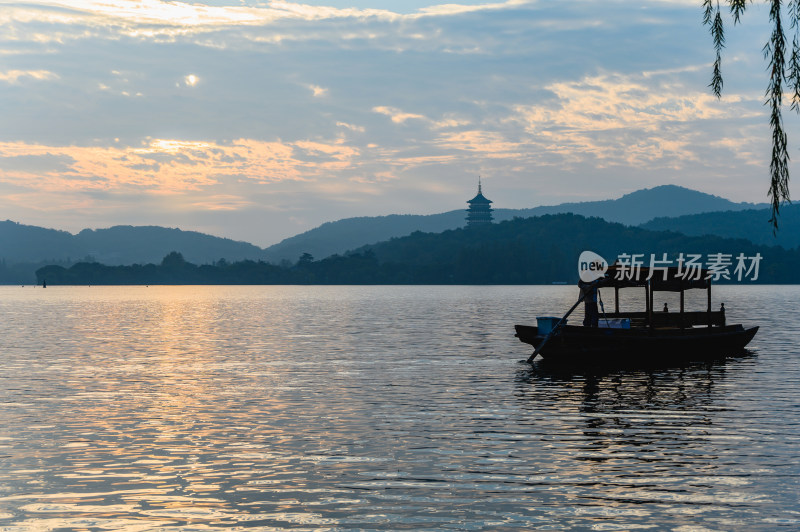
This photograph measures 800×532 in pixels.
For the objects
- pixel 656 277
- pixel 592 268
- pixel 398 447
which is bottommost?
pixel 398 447

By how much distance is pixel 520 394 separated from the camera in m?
31.5

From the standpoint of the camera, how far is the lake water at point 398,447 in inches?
595

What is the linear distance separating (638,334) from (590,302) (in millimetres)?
2597

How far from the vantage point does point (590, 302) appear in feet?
140

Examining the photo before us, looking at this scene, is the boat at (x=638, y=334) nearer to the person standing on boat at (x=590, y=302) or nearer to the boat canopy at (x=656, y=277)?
the boat canopy at (x=656, y=277)

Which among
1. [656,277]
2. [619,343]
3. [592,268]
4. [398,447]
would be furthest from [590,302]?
[398,447]

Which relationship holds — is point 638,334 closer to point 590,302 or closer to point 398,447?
point 590,302

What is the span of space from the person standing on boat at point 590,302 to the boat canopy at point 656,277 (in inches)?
18.2

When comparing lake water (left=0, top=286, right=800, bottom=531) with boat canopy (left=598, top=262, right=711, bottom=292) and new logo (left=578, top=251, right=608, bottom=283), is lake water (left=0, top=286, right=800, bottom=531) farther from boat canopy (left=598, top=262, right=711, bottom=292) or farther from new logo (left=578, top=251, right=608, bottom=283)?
new logo (left=578, top=251, right=608, bottom=283)

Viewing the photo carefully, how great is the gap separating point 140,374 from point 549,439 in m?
22.9

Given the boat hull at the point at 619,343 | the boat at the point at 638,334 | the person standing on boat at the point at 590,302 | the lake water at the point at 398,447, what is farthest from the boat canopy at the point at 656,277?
the lake water at the point at 398,447

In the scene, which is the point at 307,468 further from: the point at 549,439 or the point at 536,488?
the point at 549,439

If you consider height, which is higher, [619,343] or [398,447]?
[619,343]

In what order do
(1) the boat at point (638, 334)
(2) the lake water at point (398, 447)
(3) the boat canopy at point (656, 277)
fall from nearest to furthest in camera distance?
1. (2) the lake water at point (398, 447)
2. (1) the boat at point (638, 334)
3. (3) the boat canopy at point (656, 277)
